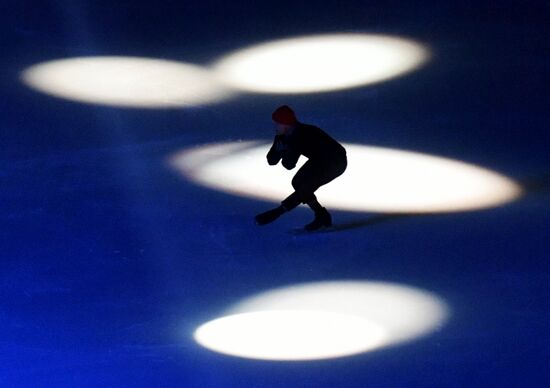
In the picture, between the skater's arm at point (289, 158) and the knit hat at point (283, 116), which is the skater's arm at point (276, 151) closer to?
the skater's arm at point (289, 158)

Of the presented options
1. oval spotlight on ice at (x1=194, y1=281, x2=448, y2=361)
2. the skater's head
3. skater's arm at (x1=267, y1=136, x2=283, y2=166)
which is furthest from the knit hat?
oval spotlight on ice at (x1=194, y1=281, x2=448, y2=361)

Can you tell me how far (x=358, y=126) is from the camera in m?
9.27

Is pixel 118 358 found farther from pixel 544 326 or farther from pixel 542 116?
pixel 542 116

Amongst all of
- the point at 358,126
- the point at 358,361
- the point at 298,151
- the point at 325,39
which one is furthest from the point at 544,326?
the point at 325,39

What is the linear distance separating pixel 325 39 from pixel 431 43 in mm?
929

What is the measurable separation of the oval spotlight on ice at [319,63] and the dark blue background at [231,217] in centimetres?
16

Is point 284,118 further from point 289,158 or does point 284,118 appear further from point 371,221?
point 371,221

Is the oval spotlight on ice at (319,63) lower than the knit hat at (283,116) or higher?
higher

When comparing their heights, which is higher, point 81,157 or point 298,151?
point 81,157

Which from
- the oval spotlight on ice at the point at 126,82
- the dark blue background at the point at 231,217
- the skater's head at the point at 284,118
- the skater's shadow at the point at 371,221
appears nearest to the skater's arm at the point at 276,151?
the skater's head at the point at 284,118

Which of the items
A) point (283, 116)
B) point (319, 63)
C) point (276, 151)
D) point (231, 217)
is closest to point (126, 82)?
point (319, 63)

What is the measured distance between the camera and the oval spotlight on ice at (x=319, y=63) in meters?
9.88

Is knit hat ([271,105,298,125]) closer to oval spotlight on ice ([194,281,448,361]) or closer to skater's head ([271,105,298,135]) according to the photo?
skater's head ([271,105,298,135])

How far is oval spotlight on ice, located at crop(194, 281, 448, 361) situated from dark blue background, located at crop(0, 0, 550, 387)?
0.35 ft
